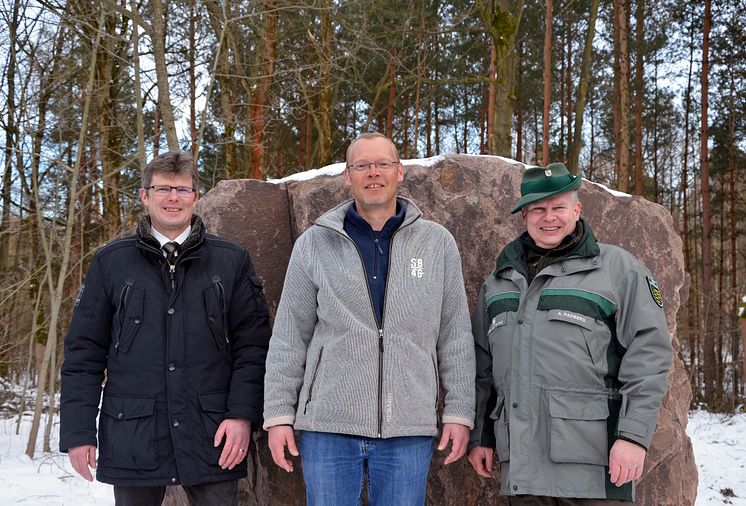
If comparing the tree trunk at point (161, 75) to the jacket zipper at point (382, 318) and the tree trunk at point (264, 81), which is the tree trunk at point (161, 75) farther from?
the jacket zipper at point (382, 318)

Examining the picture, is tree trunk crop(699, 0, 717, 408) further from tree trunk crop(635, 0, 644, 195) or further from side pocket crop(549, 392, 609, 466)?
side pocket crop(549, 392, 609, 466)

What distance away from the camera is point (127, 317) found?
2.60 m

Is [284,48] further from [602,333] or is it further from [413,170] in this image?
[602,333]

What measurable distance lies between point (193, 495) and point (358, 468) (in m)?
0.76

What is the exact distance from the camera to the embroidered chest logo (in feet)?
8.43

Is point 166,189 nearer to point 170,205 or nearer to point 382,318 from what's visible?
point 170,205

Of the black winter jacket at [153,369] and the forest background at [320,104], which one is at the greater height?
the forest background at [320,104]

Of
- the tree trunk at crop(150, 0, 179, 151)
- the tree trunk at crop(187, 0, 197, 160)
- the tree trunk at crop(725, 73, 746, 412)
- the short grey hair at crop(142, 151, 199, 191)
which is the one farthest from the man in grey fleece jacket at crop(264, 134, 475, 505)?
the tree trunk at crop(725, 73, 746, 412)

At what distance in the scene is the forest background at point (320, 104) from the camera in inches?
313

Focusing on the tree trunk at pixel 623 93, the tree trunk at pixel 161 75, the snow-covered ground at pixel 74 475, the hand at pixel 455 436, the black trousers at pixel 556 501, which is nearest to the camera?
the black trousers at pixel 556 501

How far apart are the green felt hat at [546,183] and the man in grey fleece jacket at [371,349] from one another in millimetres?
379

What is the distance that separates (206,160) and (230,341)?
12146 mm

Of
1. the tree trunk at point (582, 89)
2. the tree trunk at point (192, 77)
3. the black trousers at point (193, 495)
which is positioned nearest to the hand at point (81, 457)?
the black trousers at point (193, 495)

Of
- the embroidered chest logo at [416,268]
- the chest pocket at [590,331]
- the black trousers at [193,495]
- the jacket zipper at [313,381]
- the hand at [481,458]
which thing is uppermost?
the embroidered chest logo at [416,268]
